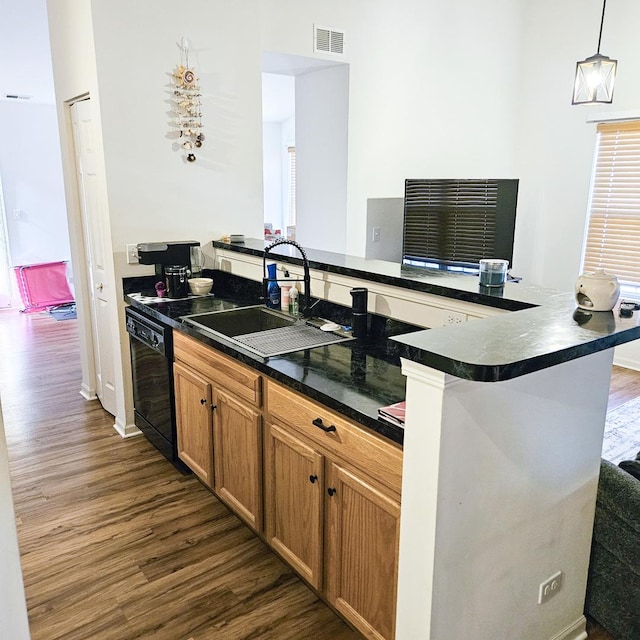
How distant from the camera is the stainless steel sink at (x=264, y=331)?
2.39 m

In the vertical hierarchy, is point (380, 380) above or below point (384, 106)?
below

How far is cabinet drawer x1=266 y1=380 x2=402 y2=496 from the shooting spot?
162 centimetres

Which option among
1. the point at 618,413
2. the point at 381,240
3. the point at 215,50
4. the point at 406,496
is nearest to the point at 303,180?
the point at 381,240

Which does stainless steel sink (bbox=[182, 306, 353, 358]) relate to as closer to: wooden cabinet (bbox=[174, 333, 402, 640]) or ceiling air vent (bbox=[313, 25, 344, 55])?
wooden cabinet (bbox=[174, 333, 402, 640])

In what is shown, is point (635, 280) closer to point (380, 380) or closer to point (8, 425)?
point (380, 380)

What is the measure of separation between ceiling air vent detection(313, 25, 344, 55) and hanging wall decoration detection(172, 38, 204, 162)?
42.5 inches

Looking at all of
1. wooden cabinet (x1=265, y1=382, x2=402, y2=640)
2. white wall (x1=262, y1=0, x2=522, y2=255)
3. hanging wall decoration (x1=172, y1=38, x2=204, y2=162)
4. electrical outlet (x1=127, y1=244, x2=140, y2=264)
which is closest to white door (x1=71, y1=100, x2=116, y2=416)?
electrical outlet (x1=127, y1=244, x2=140, y2=264)

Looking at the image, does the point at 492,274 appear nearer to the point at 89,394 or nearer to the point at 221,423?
the point at 221,423

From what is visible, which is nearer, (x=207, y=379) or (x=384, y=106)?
(x=207, y=379)

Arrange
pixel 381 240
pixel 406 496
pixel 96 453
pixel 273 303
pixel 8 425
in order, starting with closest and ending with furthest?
1. pixel 406 496
2. pixel 273 303
3. pixel 96 453
4. pixel 8 425
5. pixel 381 240

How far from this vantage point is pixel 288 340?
2484 mm

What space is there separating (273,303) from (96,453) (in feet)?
4.72

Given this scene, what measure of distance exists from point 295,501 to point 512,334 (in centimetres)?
107

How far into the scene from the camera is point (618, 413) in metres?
3.51
